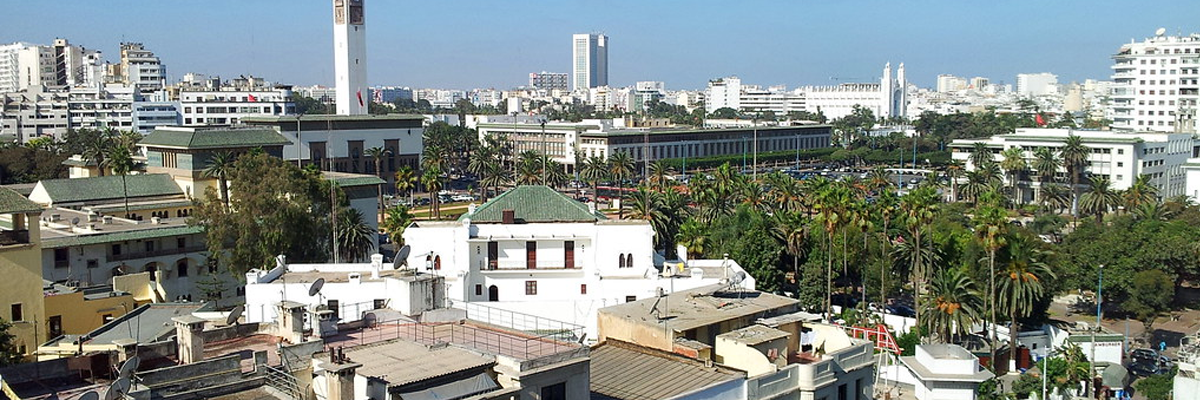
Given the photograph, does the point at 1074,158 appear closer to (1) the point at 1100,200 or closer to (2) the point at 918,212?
(1) the point at 1100,200

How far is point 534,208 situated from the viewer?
1836 inches

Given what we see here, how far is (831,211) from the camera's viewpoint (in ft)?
182

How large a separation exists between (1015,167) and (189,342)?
339ft

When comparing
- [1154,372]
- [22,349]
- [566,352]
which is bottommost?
Answer: [1154,372]

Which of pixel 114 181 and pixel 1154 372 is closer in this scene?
pixel 1154 372

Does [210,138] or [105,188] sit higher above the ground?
[210,138]

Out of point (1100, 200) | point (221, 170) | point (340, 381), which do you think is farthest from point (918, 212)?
point (340, 381)

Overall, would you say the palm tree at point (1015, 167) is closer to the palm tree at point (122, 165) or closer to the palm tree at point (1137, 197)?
the palm tree at point (1137, 197)

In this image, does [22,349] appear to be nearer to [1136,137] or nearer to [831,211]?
[831,211]

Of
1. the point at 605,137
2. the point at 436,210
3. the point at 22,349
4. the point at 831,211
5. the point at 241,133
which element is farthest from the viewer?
the point at 605,137

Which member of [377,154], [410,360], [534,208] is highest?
[377,154]

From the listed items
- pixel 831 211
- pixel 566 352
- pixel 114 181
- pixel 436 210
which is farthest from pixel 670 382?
pixel 436 210

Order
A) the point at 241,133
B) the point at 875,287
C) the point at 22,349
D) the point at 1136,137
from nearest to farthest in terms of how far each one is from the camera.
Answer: the point at 22,349 < the point at 875,287 < the point at 241,133 < the point at 1136,137

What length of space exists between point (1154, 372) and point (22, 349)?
45.6m
